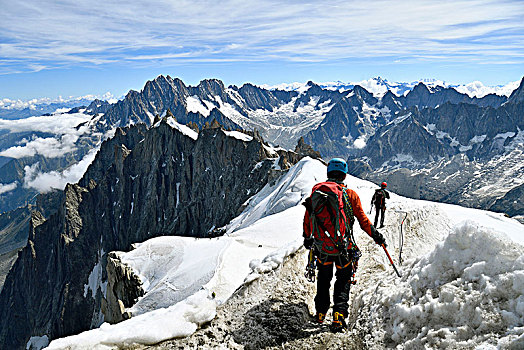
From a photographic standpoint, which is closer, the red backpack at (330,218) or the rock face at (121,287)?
the red backpack at (330,218)

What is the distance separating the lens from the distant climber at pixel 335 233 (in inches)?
289

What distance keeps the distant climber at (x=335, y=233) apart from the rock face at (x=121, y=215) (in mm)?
72330

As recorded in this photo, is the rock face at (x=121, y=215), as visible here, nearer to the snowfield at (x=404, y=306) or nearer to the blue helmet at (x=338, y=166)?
the snowfield at (x=404, y=306)

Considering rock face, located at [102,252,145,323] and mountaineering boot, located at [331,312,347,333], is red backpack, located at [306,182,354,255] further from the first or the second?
rock face, located at [102,252,145,323]

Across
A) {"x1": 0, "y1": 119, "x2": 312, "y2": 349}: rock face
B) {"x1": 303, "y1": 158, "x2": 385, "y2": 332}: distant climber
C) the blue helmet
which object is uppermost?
the blue helmet

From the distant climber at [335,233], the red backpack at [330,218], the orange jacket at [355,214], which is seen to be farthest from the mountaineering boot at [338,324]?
the orange jacket at [355,214]

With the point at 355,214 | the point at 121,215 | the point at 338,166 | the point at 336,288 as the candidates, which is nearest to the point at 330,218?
the point at 355,214

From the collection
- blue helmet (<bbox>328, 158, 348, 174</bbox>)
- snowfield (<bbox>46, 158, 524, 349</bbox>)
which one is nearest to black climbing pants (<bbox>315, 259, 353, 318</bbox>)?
snowfield (<bbox>46, 158, 524, 349</bbox>)

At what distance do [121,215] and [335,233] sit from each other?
6567 inches

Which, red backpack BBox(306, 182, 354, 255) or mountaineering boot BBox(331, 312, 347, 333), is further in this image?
red backpack BBox(306, 182, 354, 255)

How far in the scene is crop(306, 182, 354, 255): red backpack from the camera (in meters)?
7.31

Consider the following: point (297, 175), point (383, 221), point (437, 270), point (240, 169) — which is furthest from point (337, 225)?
point (240, 169)

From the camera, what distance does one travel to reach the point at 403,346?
18.3 ft

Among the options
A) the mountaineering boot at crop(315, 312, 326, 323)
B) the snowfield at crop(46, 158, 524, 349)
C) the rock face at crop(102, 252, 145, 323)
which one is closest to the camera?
the snowfield at crop(46, 158, 524, 349)
